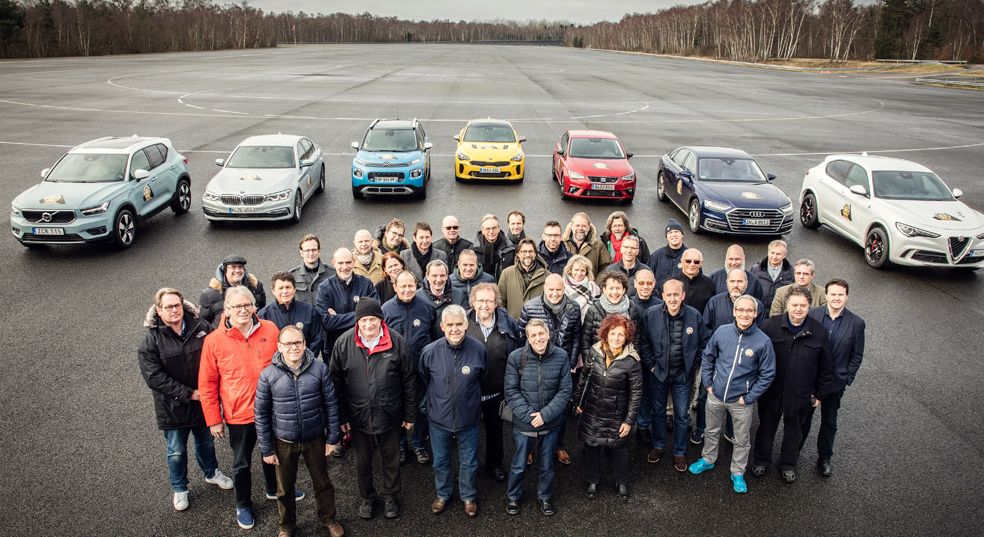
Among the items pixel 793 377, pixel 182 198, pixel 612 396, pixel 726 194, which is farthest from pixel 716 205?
pixel 182 198

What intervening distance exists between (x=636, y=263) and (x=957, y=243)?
25.8 feet

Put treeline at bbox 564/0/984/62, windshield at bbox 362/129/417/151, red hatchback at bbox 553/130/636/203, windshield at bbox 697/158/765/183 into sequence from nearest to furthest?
1. windshield at bbox 697/158/765/183
2. red hatchback at bbox 553/130/636/203
3. windshield at bbox 362/129/417/151
4. treeline at bbox 564/0/984/62

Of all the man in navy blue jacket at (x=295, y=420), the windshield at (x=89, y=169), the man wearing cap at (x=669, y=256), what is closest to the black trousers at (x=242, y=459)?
the man in navy blue jacket at (x=295, y=420)

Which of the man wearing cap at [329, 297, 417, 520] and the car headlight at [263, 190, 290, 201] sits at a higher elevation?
the car headlight at [263, 190, 290, 201]

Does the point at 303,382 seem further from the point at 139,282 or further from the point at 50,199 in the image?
the point at 50,199

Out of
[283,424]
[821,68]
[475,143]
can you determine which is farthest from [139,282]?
[821,68]

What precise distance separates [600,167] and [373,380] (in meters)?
11.8

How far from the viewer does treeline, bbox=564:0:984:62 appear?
94.8 metres

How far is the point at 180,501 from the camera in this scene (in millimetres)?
5316

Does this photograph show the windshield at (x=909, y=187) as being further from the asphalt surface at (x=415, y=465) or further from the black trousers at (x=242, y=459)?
the black trousers at (x=242, y=459)

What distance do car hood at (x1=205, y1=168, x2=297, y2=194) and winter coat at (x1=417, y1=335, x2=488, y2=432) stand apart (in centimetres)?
937

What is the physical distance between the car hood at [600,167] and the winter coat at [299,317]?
34.8 feet

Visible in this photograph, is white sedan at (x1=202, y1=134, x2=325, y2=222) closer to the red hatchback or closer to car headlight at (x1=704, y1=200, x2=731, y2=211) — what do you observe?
the red hatchback

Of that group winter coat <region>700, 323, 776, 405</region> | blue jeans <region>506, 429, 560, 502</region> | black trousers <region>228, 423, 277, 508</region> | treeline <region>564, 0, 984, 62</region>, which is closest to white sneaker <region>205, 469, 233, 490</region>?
black trousers <region>228, 423, 277, 508</region>
